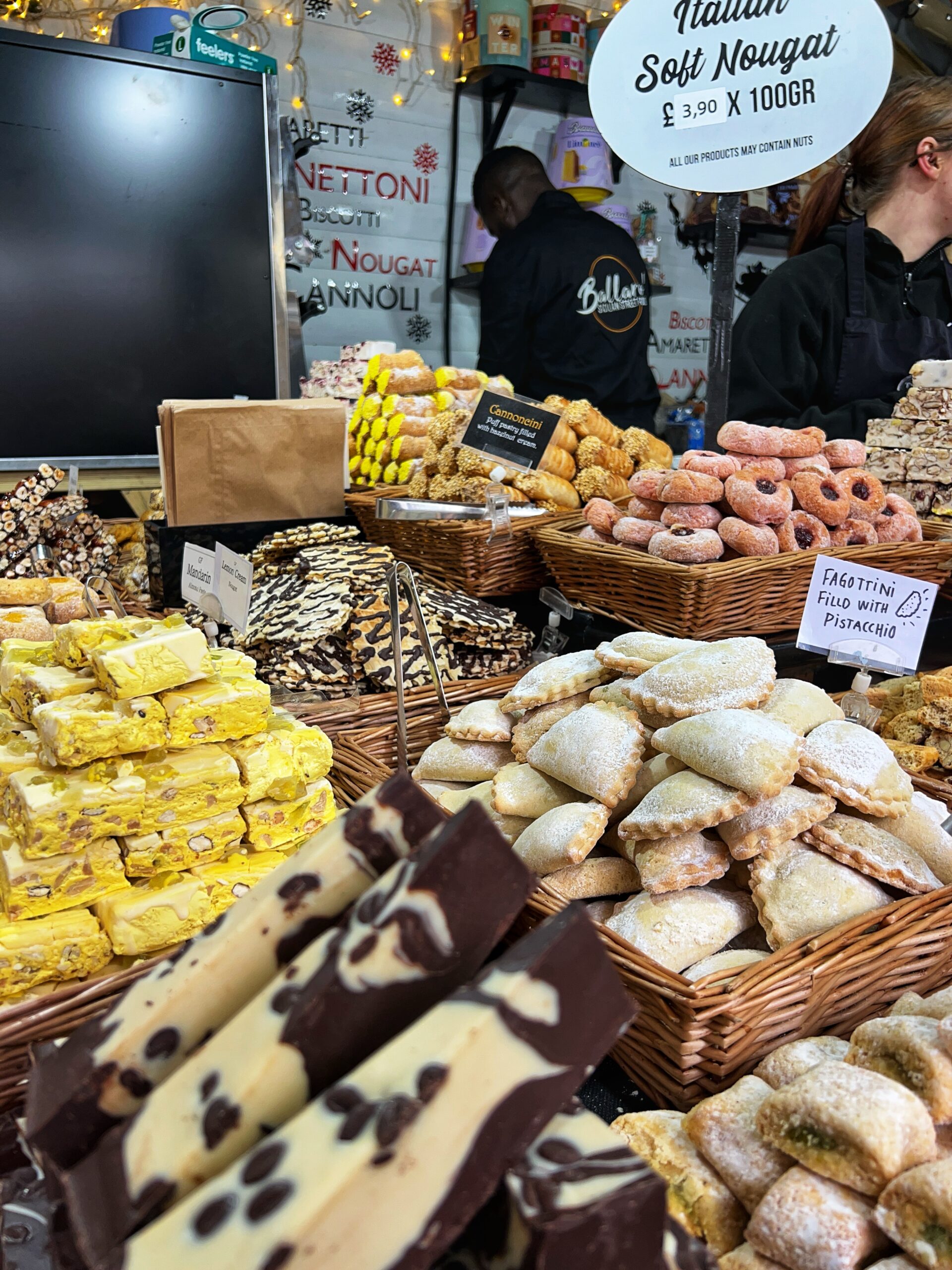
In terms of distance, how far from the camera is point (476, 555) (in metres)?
2.28

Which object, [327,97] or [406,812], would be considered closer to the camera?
[406,812]

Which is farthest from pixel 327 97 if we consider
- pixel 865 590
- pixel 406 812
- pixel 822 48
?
pixel 406 812

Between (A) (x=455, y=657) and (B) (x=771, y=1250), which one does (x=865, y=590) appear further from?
(B) (x=771, y=1250)

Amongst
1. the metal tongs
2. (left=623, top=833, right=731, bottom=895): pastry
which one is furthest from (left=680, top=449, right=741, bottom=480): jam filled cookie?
(left=623, top=833, right=731, bottom=895): pastry

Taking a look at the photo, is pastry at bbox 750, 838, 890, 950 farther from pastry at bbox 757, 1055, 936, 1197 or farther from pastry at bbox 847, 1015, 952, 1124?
pastry at bbox 757, 1055, 936, 1197

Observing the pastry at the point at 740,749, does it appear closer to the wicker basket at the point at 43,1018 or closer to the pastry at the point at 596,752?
the pastry at the point at 596,752

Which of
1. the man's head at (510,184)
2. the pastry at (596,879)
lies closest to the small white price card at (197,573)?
the pastry at (596,879)

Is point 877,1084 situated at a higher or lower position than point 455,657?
higher

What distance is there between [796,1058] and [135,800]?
30.3 inches

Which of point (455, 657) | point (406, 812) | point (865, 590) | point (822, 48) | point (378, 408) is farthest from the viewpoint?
point (378, 408)

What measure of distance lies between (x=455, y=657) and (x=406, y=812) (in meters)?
1.44

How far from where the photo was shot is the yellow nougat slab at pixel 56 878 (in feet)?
3.44

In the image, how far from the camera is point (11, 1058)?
3.08ft

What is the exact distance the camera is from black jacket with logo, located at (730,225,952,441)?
3127mm
